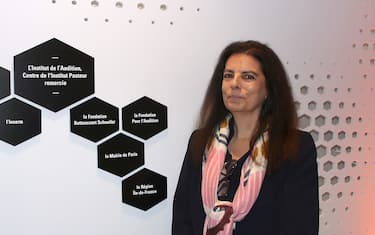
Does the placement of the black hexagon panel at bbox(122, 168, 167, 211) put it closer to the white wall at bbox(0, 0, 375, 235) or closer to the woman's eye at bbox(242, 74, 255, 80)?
the white wall at bbox(0, 0, 375, 235)

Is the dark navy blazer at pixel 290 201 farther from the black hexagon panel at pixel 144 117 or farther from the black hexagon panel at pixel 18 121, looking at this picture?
the black hexagon panel at pixel 18 121

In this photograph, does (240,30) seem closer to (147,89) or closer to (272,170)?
(147,89)

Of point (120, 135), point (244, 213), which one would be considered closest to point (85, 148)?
point (120, 135)

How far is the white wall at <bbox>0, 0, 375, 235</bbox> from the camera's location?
1758mm

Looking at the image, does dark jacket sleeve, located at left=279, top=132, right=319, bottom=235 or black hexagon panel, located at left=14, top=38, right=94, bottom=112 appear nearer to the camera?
dark jacket sleeve, located at left=279, top=132, right=319, bottom=235

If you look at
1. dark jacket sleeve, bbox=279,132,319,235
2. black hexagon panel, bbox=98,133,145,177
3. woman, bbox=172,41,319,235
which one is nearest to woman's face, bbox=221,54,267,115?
woman, bbox=172,41,319,235

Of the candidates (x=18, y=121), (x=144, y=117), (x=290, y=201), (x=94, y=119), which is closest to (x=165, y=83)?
(x=144, y=117)

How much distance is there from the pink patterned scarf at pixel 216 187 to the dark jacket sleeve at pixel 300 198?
95 mm

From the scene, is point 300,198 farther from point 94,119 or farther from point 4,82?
point 4,82

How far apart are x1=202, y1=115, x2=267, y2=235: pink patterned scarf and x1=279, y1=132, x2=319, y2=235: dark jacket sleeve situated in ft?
0.31

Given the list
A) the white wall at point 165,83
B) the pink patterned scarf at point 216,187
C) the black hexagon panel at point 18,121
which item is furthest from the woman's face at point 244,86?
the black hexagon panel at point 18,121

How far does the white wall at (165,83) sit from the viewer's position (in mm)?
1758

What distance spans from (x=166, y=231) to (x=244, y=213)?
48 centimetres

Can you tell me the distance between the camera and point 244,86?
5.35 feet
